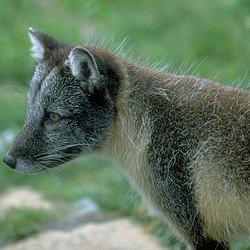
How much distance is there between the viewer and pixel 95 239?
7.56 metres

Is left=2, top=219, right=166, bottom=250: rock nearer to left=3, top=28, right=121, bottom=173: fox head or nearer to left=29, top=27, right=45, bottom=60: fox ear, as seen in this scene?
left=3, top=28, right=121, bottom=173: fox head

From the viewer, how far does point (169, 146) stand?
621 centimetres

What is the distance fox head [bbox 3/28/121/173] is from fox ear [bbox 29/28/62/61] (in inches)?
6.0

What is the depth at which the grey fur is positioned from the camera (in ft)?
19.9

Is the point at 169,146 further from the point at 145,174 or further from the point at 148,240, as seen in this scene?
the point at 148,240

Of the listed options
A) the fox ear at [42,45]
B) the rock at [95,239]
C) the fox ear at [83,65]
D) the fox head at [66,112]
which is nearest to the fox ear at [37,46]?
the fox ear at [42,45]

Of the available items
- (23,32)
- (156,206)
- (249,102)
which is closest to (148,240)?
(156,206)

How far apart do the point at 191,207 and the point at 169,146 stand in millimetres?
433

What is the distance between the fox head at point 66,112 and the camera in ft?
20.9

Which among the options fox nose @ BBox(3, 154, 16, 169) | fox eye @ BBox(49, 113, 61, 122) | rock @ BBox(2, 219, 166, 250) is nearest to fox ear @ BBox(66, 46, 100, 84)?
fox eye @ BBox(49, 113, 61, 122)

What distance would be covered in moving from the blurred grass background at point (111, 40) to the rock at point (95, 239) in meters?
0.51

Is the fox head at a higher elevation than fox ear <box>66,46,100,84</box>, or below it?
below

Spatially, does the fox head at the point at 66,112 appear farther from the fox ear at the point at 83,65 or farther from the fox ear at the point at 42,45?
the fox ear at the point at 42,45

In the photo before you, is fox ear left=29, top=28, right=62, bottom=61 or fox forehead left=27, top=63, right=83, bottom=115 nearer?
fox forehead left=27, top=63, right=83, bottom=115
